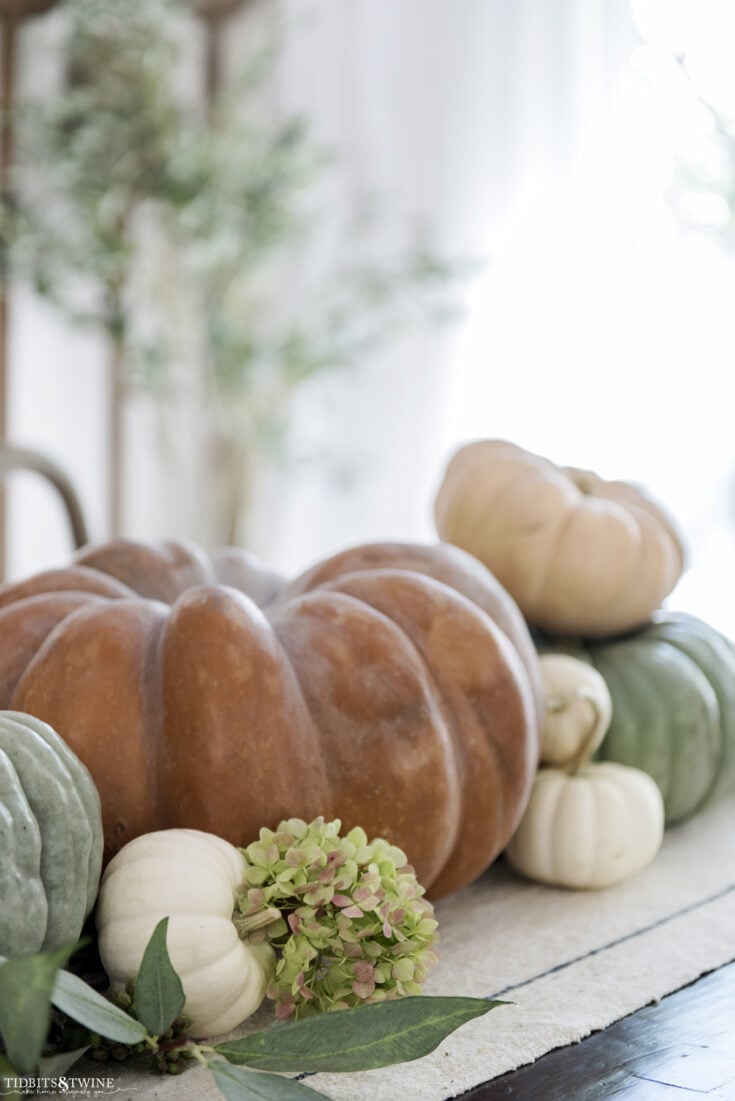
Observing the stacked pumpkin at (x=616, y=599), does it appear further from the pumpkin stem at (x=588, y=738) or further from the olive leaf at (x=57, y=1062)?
the olive leaf at (x=57, y=1062)

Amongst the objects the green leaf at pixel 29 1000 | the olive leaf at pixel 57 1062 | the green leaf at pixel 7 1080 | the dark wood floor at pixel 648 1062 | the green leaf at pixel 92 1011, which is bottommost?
the dark wood floor at pixel 648 1062

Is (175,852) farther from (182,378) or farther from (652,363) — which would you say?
(182,378)

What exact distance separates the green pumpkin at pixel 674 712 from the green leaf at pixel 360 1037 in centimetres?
65

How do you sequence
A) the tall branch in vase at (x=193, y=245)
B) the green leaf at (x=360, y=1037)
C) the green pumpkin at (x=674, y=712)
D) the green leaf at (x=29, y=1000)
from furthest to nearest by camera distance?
the tall branch in vase at (x=193, y=245)
the green pumpkin at (x=674, y=712)
the green leaf at (x=360, y=1037)
the green leaf at (x=29, y=1000)

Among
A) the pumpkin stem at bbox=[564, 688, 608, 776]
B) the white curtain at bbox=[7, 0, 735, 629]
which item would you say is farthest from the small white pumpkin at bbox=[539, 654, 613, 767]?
the white curtain at bbox=[7, 0, 735, 629]

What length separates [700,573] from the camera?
3.00m

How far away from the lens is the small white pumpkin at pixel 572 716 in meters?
1.12

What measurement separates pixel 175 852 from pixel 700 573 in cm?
243

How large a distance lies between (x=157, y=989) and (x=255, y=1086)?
0.10 metres

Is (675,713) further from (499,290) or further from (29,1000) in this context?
(499,290)

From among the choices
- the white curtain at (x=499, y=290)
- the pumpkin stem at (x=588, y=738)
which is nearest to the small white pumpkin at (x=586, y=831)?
the pumpkin stem at (x=588, y=738)

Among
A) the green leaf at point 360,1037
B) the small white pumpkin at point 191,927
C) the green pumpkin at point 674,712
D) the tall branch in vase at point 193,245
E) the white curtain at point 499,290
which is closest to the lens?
the green leaf at point 360,1037

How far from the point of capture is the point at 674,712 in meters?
1.25

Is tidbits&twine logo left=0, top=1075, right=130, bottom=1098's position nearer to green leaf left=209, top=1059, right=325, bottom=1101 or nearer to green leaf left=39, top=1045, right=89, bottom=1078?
green leaf left=39, top=1045, right=89, bottom=1078
